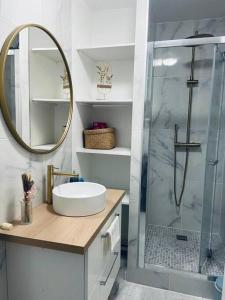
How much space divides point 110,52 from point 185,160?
1358 mm

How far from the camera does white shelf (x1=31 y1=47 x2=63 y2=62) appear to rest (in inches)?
55.5

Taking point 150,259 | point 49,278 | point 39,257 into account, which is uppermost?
point 39,257

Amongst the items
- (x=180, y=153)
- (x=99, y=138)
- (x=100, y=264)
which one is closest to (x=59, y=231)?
(x=100, y=264)

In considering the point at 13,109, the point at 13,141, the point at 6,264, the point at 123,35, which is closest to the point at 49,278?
the point at 6,264

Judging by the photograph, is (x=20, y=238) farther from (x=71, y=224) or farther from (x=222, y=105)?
(x=222, y=105)

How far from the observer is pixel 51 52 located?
5.05ft

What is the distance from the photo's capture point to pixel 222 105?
7.24 feet

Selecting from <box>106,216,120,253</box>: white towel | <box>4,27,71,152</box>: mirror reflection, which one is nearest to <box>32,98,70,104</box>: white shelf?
<box>4,27,71,152</box>: mirror reflection

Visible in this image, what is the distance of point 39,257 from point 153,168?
5.70ft

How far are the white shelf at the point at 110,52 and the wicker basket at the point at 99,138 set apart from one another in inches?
25.5

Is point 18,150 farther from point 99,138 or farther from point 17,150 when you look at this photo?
point 99,138

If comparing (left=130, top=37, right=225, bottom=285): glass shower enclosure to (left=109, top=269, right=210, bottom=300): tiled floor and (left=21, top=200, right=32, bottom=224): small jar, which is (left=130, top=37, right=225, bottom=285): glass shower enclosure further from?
(left=21, top=200, right=32, bottom=224): small jar

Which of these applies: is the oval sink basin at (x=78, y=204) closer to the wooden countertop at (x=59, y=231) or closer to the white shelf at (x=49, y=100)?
the wooden countertop at (x=59, y=231)

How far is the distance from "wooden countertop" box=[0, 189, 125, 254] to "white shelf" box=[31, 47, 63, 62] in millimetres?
980
